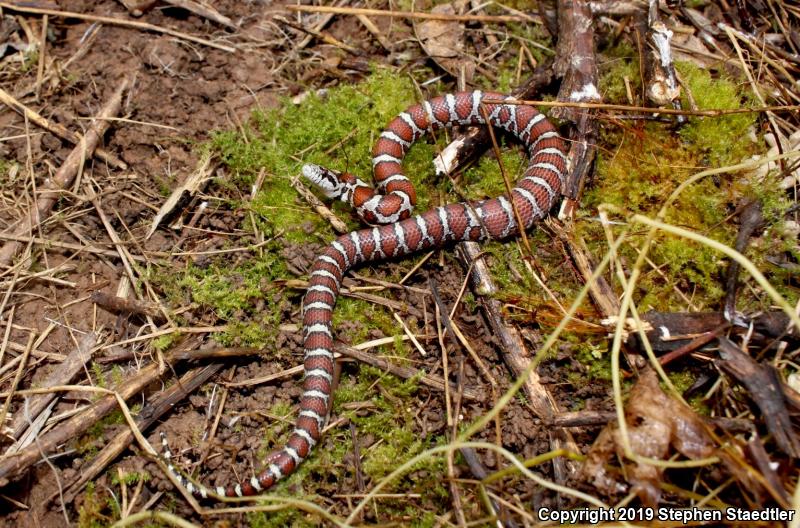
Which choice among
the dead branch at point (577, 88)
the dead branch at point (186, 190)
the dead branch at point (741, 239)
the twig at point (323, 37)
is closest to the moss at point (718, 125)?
the dead branch at point (741, 239)

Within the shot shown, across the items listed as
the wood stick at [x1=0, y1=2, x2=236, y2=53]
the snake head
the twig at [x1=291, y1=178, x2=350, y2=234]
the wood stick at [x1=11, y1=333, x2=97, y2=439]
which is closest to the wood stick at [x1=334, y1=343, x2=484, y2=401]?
the twig at [x1=291, y1=178, x2=350, y2=234]

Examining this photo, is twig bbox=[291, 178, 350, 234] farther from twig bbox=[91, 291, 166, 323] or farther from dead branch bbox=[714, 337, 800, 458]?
dead branch bbox=[714, 337, 800, 458]

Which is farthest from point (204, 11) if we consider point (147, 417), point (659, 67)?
point (659, 67)

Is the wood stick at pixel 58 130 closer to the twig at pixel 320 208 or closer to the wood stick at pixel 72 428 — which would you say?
the twig at pixel 320 208

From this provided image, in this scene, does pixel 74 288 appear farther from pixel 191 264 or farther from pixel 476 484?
pixel 476 484

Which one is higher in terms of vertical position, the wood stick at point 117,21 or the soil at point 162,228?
the wood stick at point 117,21

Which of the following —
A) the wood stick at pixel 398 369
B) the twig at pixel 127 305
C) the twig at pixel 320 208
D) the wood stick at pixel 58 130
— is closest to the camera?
the wood stick at pixel 398 369

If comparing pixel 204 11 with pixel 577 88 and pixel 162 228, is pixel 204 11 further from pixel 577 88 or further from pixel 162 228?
pixel 577 88
